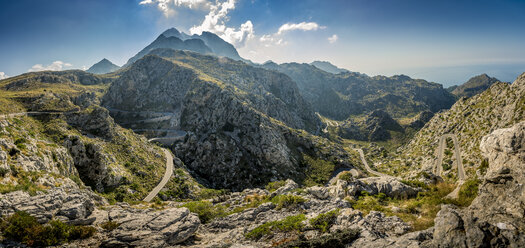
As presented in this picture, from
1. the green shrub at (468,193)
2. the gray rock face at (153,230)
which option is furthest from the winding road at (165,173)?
the green shrub at (468,193)

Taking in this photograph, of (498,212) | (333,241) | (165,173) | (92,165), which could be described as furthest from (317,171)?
(498,212)

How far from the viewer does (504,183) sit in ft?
41.2

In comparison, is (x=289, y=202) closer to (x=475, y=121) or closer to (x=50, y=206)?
(x=50, y=206)

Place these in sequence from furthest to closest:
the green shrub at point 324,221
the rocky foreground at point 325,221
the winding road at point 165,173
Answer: the winding road at point 165,173 < the green shrub at point 324,221 < the rocky foreground at point 325,221

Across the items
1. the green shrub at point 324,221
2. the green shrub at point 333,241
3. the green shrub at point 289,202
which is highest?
the green shrub at point 333,241

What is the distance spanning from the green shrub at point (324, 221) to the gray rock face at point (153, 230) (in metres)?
11.8

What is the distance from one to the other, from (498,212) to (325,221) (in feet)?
35.6

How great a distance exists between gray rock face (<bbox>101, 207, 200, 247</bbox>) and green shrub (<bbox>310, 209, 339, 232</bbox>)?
Answer: 465 inches

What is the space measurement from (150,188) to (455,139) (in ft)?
360

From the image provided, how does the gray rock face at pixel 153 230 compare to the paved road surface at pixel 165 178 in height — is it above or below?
above

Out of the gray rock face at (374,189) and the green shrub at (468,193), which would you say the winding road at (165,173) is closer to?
the gray rock face at (374,189)

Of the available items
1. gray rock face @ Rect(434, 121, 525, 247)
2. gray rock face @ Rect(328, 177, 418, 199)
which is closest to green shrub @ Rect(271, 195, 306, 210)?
gray rock face @ Rect(328, 177, 418, 199)

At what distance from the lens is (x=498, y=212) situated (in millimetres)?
11195

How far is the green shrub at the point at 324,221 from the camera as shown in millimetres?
17688
